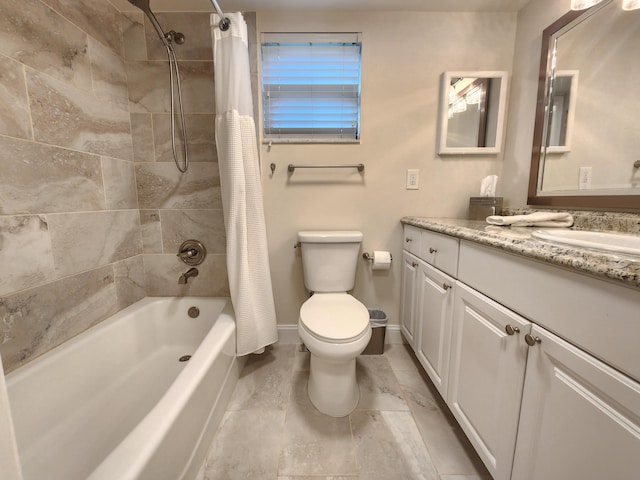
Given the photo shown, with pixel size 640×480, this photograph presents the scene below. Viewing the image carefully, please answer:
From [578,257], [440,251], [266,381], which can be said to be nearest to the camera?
[578,257]

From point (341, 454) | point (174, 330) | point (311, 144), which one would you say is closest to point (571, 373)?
point (341, 454)

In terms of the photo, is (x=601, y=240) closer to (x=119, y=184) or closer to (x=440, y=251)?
(x=440, y=251)

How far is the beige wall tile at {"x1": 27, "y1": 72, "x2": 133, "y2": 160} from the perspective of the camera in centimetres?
100

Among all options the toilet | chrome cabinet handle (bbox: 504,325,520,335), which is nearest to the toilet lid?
→ the toilet

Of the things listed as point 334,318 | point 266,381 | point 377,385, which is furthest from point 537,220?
point 266,381

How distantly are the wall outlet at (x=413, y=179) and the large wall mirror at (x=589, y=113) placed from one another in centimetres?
59

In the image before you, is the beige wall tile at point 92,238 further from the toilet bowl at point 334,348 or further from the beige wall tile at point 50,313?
the toilet bowl at point 334,348

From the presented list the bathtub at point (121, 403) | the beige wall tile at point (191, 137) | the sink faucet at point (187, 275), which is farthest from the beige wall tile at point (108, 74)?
the bathtub at point (121, 403)

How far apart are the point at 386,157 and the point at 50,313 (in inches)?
73.3

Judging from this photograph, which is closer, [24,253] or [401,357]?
[24,253]

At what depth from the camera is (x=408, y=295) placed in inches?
61.0

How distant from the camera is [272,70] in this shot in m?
1.53

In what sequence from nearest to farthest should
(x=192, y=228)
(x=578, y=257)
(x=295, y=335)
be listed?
(x=578, y=257) < (x=192, y=228) < (x=295, y=335)

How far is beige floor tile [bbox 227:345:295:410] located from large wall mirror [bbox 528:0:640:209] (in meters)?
1.68
